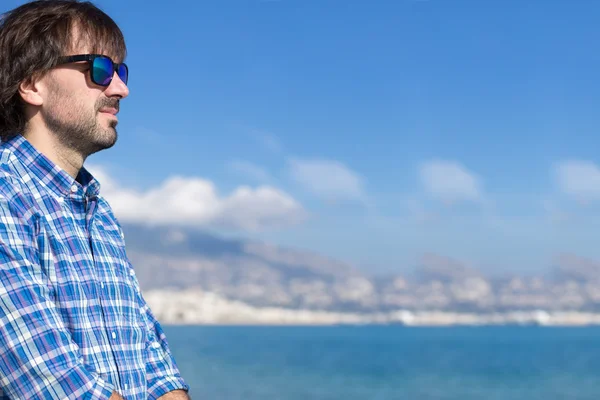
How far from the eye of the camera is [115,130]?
2041 millimetres

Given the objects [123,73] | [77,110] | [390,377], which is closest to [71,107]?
[77,110]

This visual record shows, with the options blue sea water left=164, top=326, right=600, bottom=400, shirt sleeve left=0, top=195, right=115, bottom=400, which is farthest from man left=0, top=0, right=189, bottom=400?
blue sea water left=164, top=326, right=600, bottom=400

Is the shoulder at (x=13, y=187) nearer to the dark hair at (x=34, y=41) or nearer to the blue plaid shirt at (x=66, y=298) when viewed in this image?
the blue plaid shirt at (x=66, y=298)

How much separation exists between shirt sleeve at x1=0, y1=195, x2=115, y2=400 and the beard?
0.34m

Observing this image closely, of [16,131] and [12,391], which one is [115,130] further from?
[12,391]

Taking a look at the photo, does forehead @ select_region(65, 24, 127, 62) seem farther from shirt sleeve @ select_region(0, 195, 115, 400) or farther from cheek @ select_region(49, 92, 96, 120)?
shirt sleeve @ select_region(0, 195, 115, 400)

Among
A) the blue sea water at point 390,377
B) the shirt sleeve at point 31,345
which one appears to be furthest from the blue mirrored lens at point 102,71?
the blue sea water at point 390,377

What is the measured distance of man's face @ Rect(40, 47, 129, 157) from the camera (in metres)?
1.93

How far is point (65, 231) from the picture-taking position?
1.82m

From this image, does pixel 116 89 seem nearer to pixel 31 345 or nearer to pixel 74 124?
pixel 74 124

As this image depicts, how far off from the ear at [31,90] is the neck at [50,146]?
62 mm

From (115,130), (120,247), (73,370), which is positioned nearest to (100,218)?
Result: (120,247)

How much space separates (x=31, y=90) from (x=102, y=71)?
19 cm

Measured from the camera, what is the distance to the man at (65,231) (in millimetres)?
1608
